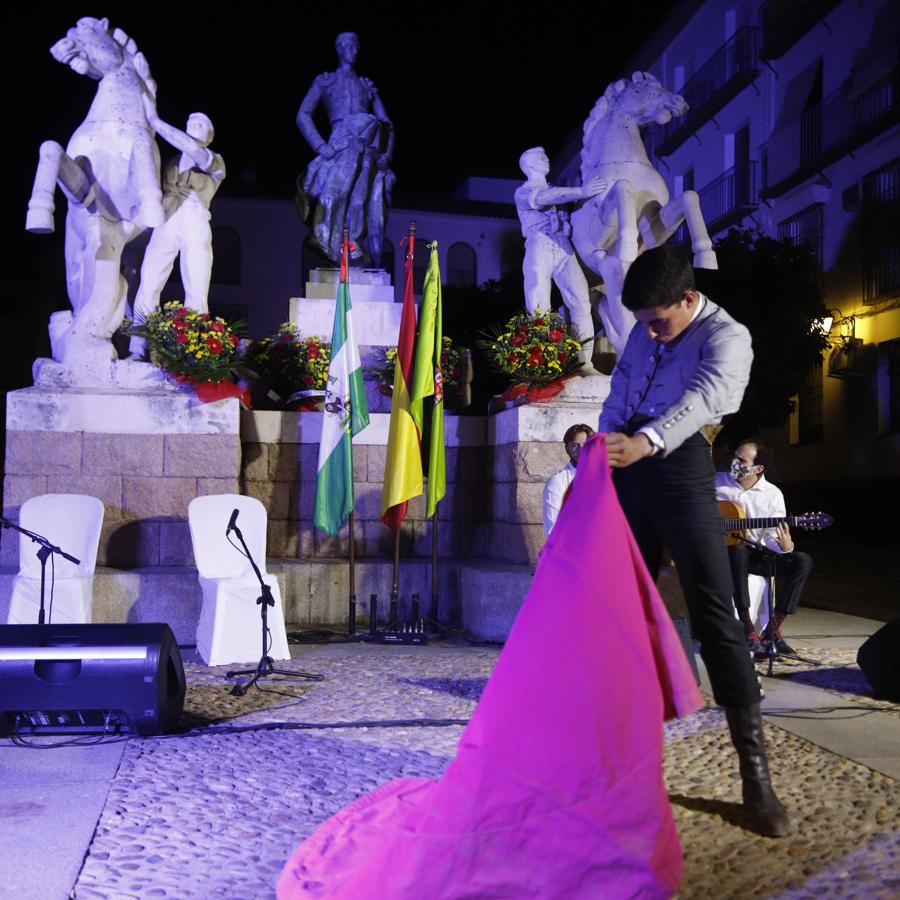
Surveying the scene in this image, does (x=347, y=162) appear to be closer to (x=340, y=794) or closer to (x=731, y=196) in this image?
(x=340, y=794)

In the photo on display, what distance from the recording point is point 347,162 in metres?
10.5

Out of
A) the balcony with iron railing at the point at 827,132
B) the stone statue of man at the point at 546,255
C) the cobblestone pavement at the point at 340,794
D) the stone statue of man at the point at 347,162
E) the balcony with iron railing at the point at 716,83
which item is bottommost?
the cobblestone pavement at the point at 340,794

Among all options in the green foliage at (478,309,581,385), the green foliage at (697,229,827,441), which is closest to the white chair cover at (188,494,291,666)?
the green foliage at (478,309,581,385)

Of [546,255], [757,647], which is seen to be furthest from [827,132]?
[757,647]

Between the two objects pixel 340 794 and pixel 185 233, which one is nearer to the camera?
pixel 340 794

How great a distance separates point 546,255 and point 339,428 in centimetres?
284

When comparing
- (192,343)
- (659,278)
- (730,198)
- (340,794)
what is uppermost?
(730,198)

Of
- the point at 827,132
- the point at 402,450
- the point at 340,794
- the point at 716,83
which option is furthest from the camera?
the point at 716,83

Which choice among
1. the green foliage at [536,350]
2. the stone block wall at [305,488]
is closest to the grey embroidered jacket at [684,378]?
the green foliage at [536,350]

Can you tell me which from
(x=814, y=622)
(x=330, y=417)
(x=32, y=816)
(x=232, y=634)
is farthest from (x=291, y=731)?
(x=814, y=622)

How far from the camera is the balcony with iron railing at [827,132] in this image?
21141 mm

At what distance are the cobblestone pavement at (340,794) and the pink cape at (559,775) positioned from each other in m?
0.19

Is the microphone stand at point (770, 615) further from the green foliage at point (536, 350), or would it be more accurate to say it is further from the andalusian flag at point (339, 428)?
the andalusian flag at point (339, 428)

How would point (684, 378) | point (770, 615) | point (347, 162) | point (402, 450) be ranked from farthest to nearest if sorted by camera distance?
point (347, 162)
point (402, 450)
point (770, 615)
point (684, 378)
